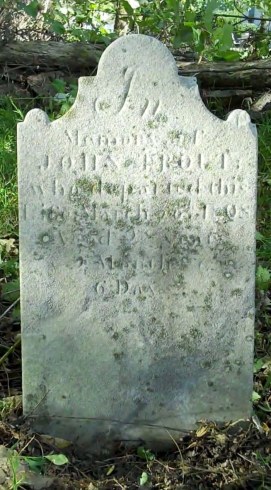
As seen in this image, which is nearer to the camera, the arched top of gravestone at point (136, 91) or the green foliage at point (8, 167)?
the arched top of gravestone at point (136, 91)

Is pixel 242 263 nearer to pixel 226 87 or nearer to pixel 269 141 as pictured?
pixel 269 141

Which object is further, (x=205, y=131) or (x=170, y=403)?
(x=170, y=403)

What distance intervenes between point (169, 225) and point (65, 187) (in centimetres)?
39

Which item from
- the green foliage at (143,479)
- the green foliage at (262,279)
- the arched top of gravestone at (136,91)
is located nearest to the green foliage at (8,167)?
the green foliage at (262,279)

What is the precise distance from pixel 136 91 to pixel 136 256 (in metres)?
0.58

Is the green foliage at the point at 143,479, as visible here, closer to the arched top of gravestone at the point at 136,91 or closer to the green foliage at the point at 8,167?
the arched top of gravestone at the point at 136,91

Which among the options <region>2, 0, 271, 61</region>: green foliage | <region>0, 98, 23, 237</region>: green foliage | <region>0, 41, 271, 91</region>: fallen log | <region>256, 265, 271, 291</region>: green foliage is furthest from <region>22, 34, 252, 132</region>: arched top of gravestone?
<region>0, 41, 271, 91</region>: fallen log

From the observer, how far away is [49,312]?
2789 mm

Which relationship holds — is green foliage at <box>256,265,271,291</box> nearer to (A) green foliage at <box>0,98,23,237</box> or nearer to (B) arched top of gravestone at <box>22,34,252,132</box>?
(B) arched top of gravestone at <box>22,34,252,132</box>

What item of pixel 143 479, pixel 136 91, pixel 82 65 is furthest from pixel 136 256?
pixel 82 65

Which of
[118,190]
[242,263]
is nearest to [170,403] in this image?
[242,263]

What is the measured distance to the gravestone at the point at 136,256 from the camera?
268cm

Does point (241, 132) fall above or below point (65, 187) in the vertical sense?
above

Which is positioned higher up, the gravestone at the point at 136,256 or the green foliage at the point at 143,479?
the gravestone at the point at 136,256
